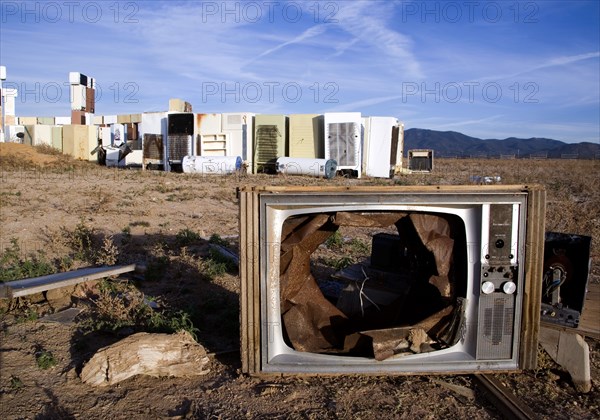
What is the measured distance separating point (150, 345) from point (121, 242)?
4.22 metres

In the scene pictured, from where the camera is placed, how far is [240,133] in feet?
71.1

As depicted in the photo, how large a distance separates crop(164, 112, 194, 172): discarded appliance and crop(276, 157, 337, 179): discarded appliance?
4134mm

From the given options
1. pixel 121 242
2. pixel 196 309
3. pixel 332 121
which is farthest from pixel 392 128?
pixel 196 309

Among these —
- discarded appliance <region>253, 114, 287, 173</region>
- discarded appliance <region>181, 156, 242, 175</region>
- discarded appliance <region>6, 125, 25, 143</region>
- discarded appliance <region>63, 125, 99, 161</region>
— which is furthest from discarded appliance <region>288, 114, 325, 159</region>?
discarded appliance <region>6, 125, 25, 143</region>


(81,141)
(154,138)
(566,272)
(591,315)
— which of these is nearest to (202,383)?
(566,272)

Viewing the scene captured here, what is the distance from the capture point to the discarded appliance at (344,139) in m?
20.0

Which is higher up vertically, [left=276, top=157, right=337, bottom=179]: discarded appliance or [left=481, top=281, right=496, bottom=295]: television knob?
[left=276, top=157, right=337, bottom=179]: discarded appliance

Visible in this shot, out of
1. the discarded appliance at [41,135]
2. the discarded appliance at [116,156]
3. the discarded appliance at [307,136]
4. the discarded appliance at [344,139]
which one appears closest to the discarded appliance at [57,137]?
the discarded appliance at [41,135]

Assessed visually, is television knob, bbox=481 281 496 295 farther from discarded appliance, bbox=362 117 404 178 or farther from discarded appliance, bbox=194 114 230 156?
discarded appliance, bbox=194 114 230 156

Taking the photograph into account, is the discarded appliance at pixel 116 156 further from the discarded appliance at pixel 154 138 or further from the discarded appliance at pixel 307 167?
the discarded appliance at pixel 307 167

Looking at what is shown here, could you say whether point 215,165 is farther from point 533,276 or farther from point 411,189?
point 533,276

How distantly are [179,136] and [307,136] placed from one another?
5261mm

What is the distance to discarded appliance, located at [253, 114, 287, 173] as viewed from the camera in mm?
21328

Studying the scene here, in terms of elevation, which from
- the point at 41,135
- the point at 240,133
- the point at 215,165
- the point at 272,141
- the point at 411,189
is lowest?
the point at 411,189
